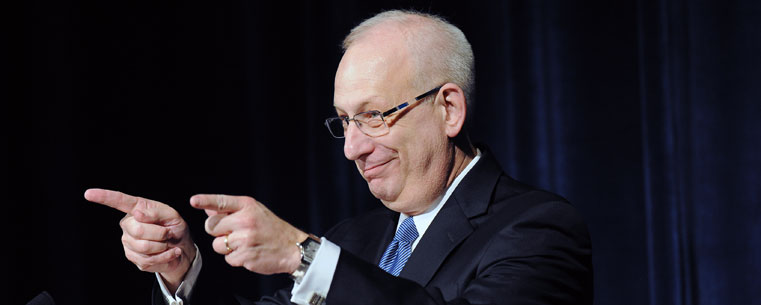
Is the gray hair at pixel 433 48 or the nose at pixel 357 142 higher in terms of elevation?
the gray hair at pixel 433 48

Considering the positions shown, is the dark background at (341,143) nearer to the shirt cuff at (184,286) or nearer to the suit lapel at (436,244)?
the suit lapel at (436,244)

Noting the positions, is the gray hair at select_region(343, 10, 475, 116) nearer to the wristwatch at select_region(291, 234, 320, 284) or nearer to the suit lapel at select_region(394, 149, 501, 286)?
the suit lapel at select_region(394, 149, 501, 286)

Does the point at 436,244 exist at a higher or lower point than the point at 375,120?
lower

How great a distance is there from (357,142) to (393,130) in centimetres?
9

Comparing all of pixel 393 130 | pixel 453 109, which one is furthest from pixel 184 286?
pixel 453 109

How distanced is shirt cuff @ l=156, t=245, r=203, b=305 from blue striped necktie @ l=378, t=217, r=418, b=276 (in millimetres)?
456

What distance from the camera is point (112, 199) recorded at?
143cm

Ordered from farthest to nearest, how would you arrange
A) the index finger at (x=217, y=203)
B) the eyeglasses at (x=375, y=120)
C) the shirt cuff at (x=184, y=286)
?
the eyeglasses at (x=375, y=120)
the shirt cuff at (x=184, y=286)
the index finger at (x=217, y=203)

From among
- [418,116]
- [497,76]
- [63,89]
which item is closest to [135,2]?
[63,89]

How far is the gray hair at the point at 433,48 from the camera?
1.80 metres

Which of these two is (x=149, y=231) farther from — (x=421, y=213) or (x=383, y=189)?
(x=421, y=213)

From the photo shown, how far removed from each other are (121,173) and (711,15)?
2.12 metres

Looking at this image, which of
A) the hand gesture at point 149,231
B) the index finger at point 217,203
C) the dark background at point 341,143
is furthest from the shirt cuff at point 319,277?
the dark background at point 341,143

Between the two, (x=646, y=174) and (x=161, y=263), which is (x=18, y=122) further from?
(x=646, y=174)
